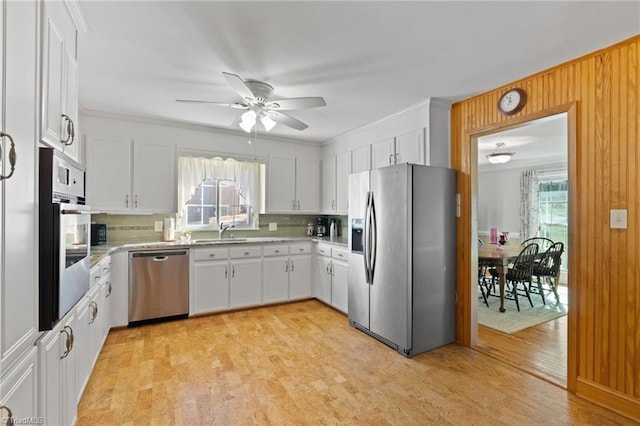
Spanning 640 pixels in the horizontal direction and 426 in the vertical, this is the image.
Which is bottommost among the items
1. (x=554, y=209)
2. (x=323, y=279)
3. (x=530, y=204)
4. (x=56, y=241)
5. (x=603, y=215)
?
(x=323, y=279)

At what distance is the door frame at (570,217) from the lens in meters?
2.26

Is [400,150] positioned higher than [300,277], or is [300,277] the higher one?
[400,150]

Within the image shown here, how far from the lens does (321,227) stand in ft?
16.8

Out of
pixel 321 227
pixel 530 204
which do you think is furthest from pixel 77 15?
pixel 530 204

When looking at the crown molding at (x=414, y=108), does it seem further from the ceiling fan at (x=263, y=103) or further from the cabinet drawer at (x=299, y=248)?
the cabinet drawer at (x=299, y=248)

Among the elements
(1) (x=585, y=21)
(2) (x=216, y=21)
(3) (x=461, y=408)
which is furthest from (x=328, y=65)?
(3) (x=461, y=408)

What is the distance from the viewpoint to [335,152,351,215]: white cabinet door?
173 inches

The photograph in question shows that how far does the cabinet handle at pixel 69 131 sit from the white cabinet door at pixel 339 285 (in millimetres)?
2994

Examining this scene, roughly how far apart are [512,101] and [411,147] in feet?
3.21

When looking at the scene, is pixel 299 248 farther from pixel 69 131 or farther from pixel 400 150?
pixel 69 131

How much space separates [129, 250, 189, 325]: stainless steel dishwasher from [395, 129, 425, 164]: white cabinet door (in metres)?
2.82

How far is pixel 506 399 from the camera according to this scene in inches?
84.8

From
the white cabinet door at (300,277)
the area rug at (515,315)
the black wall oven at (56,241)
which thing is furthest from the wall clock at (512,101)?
the black wall oven at (56,241)

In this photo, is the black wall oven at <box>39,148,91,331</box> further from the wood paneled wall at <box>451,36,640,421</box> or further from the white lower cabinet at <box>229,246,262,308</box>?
the wood paneled wall at <box>451,36,640,421</box>
